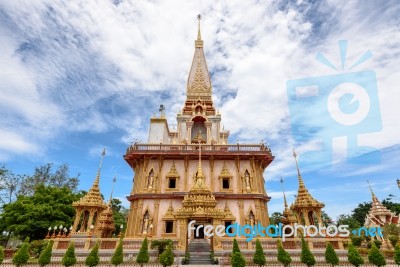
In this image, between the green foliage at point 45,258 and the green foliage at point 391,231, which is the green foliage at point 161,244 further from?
the green foliage at point 391,231

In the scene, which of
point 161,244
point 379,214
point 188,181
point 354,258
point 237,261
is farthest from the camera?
point 379,214

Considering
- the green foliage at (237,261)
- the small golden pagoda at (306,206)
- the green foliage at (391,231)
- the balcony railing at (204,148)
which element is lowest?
the green foliage at (237,261)

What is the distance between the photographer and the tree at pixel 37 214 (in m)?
26.9

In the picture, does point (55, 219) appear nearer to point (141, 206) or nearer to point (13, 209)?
point (13, 209)

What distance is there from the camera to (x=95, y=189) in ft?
74.1

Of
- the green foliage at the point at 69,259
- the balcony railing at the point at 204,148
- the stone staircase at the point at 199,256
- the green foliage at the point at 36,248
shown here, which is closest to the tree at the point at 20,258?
the green foliage at the point at 69,259

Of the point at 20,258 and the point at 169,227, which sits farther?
the point at 169,227

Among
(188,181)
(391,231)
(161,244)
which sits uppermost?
(188,181)

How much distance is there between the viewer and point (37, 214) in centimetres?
2709

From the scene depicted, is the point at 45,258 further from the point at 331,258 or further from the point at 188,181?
the point at 331,258

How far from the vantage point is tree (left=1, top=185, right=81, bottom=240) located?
2691 centimetres

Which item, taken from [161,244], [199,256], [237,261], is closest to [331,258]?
[237,261]

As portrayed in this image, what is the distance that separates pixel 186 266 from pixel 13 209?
24.7 metres

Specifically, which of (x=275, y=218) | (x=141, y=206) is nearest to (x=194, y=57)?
(x=141, y=206)
